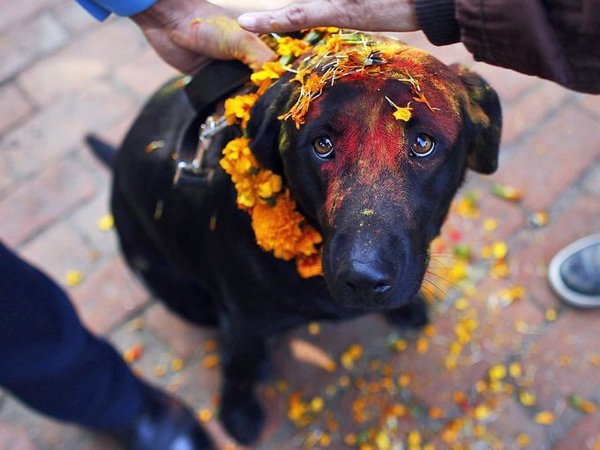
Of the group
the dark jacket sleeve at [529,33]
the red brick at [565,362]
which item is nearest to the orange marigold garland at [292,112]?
the dark jacket sleeve at [529,33]

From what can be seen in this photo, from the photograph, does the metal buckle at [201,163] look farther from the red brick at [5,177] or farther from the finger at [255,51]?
the red brick at [5,177]

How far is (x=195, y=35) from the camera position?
1.90 metres

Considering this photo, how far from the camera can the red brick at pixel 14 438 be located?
270 cm

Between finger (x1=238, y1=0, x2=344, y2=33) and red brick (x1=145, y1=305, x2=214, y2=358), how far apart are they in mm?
1619

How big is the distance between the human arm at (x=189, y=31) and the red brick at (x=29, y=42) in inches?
75.3

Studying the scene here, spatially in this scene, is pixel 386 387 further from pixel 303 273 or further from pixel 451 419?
pixel 303 273

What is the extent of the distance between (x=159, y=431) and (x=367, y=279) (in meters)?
1.53

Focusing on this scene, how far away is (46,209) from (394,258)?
226cm

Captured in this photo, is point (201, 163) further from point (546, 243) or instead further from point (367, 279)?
point (546, 243)

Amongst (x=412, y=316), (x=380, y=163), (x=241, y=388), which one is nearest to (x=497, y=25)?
(x=380, y=163)

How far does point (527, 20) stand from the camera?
57.9 inches

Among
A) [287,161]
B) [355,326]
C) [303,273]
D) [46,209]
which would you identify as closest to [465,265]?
[355,326]

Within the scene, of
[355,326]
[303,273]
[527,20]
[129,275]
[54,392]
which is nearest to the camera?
[527,20]

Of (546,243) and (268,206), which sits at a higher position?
(268,206)
